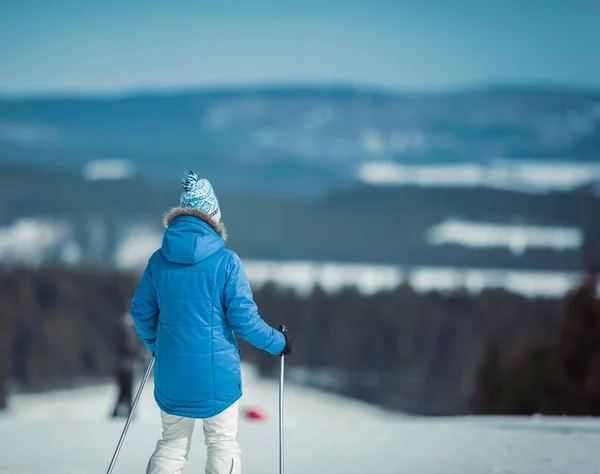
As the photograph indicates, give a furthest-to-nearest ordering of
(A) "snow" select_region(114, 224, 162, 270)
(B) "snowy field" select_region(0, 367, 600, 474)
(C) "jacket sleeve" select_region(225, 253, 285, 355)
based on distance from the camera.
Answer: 1. (A) "snow" select_region(114, 224, 162, 270)
2. (B) "snowy field" select_region(0, 367, 600, 474)
3. (C) "jacket sleeve" select_region(225, 253, 285, 355)

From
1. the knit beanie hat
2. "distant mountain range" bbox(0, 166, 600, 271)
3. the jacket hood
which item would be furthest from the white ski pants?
"distant mountain range" bbox(0, 166, 600, 271)

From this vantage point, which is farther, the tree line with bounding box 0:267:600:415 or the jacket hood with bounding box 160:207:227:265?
the tree line with bounding box 0:267:600:415

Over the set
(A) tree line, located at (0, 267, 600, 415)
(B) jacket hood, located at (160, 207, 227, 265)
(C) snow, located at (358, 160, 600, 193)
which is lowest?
(A) tree line, located at (0, 267, 600, 415)

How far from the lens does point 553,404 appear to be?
67.0ft

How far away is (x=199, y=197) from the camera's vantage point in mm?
3633

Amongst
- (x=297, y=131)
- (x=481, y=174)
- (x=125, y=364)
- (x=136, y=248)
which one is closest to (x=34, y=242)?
(x=136, y=248)

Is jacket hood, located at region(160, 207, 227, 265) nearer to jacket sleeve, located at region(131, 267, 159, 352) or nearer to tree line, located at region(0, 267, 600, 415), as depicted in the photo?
jacket sleeve, located at region(131, 267, 159, 352)

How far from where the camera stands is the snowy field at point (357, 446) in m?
5.29

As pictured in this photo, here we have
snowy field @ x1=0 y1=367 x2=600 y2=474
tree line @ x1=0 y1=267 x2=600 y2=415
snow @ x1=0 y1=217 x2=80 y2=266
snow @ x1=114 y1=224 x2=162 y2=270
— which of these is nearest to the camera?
snowy field @ x1=0 y1=367 x2=600 y2=474

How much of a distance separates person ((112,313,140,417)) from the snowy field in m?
3.00

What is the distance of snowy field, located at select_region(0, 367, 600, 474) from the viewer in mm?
5285

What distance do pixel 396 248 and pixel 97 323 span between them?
896 inches

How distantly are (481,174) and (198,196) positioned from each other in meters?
64.3

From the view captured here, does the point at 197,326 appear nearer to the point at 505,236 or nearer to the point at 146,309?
the point at 146,309
